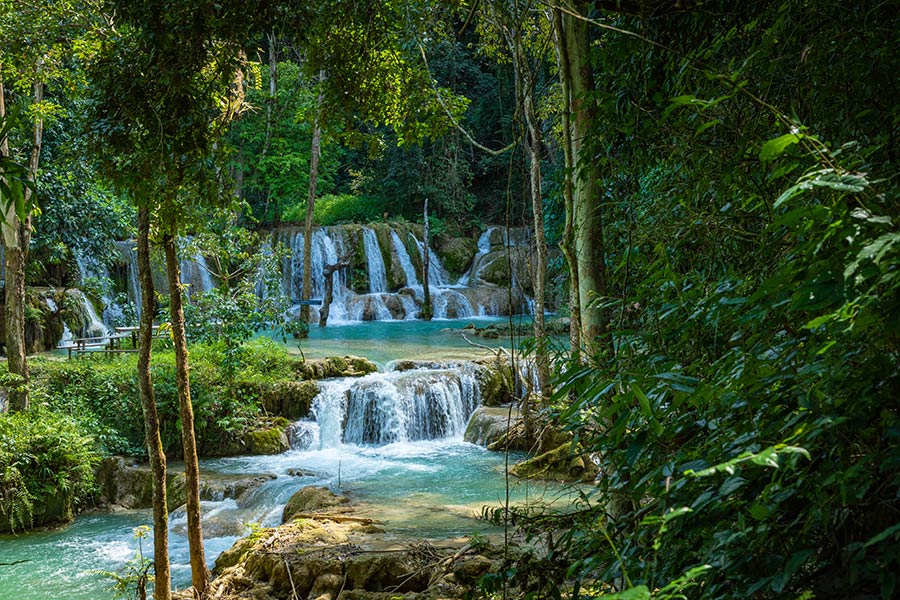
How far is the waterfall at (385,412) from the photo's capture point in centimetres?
1290

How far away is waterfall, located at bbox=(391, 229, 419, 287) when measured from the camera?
83.3 ft

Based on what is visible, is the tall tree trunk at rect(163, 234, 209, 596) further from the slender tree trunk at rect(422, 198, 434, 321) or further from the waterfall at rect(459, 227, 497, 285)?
the waterfall at rect(459, 227, 497, 285)

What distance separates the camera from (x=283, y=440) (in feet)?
40.7

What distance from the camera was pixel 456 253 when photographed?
1054 inches

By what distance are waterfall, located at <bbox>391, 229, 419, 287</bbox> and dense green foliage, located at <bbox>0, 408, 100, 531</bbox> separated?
50.2 feet

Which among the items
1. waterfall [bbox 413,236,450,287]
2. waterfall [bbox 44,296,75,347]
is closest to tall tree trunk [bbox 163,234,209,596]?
waterfall [bbox 44,296,75,347]

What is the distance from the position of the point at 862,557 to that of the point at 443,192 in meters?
26.6

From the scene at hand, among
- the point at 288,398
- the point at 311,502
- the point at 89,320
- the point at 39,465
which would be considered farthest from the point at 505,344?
the point at 39,465

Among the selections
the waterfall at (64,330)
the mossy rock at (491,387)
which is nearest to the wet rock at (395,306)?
the waterfall at (64,330)

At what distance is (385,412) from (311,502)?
4589mm

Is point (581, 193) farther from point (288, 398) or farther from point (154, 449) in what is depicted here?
point (288, 398)

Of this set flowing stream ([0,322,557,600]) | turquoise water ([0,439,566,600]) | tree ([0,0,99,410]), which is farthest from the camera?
tree ([0,0,99,410])

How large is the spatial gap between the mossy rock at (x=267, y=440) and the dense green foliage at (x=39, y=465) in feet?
7.64

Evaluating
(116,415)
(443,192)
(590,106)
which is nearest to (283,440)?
(116,415)
